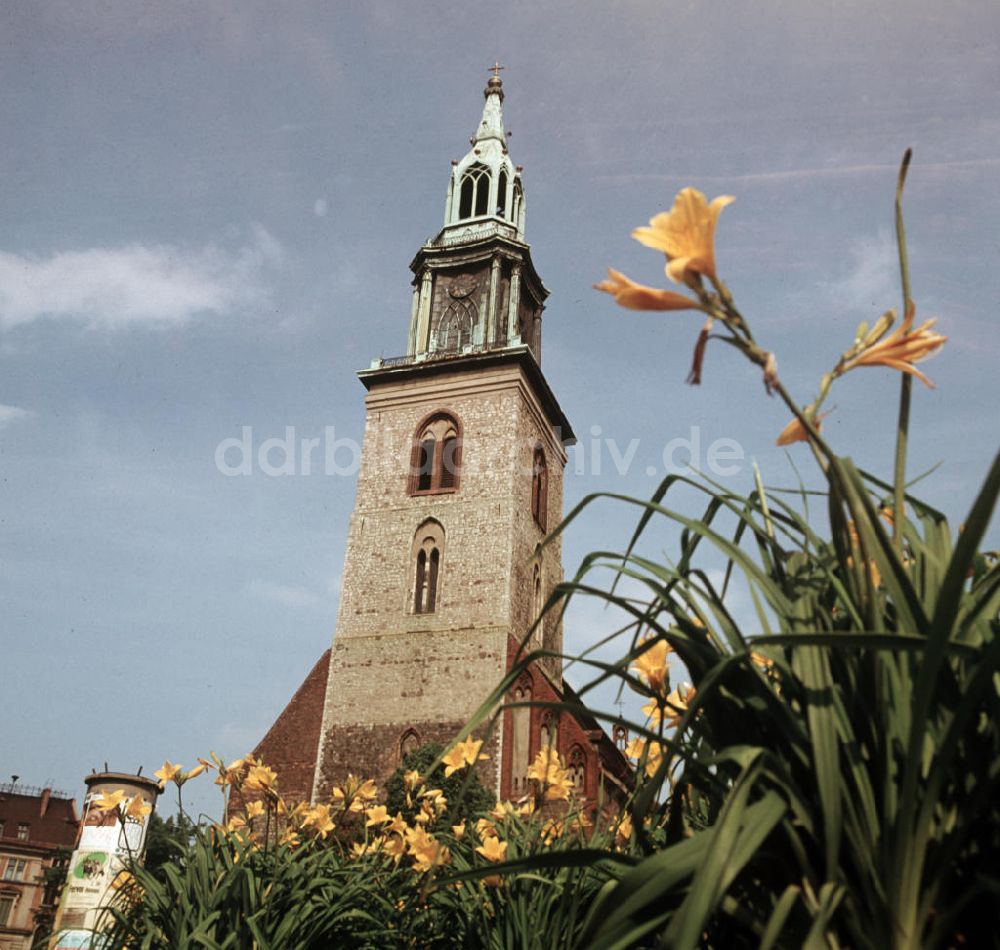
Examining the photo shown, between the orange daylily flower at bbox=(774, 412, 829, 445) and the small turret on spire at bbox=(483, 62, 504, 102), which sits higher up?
the small turret on spire at bbox=(483, 62, 504, 102)

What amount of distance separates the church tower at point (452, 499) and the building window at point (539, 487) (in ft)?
0.19

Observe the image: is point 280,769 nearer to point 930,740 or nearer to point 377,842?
point 377,842

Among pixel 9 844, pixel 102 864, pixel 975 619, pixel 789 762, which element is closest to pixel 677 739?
pixel 789 762

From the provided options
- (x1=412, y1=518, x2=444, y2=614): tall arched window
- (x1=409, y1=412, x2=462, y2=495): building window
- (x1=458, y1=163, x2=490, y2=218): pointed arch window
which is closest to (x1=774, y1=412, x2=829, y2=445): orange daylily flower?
(x1=412, y1=518, x2=444, y2=614): tall arched window

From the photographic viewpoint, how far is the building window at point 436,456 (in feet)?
80.3

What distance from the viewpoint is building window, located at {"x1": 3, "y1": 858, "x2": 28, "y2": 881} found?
139 ft

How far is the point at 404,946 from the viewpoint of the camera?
3527 mm

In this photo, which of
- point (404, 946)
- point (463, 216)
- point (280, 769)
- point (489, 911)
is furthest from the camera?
point (463, 216)

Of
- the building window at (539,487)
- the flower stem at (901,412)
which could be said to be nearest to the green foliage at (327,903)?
the flower stem at (901,412)

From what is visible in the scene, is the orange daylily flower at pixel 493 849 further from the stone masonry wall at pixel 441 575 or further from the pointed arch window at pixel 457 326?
the pointed arch window at pixel 457 326

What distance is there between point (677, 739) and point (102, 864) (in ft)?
27.3

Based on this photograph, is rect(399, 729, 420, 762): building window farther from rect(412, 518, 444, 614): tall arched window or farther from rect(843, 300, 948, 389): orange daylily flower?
rect(843, 300, 948, 389): orange daylily flower

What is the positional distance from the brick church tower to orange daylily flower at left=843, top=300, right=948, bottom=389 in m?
19.3

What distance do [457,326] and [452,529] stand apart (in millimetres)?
6261
